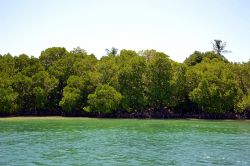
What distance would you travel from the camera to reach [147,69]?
85062 millimetres

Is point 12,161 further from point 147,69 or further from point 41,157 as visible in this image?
point 147,69

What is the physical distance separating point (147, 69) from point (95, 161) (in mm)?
57118

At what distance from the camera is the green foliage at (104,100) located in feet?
260

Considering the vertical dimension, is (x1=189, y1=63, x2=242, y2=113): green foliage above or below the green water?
above

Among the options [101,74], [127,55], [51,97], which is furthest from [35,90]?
[127,55]

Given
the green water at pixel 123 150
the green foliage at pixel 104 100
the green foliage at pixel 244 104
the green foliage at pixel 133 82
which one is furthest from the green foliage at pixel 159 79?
the green water at pixel 123 150

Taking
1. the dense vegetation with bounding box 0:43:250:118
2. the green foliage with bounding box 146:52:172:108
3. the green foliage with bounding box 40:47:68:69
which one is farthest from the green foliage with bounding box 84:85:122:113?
the green foliage with bounding box 40:47:68:69

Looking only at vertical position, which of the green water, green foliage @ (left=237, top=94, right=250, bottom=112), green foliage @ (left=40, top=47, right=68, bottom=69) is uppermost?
green foliage @ (left=40, top=47, right=68, bottom=69)

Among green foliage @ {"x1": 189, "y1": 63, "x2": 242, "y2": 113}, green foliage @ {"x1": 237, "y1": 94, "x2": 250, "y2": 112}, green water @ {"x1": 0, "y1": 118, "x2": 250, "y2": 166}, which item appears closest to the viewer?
green water @ {"x1": 0, "y1": 118, "x2": 250, "y2": 166}

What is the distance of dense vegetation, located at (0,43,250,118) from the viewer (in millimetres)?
80125

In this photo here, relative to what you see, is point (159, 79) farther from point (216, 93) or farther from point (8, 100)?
point (8, 100)

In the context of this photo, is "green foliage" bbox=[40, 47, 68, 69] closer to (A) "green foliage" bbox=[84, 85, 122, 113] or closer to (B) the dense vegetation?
(B) the dense vegetation

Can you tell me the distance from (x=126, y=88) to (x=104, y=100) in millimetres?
6854

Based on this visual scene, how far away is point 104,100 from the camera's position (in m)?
79.0
